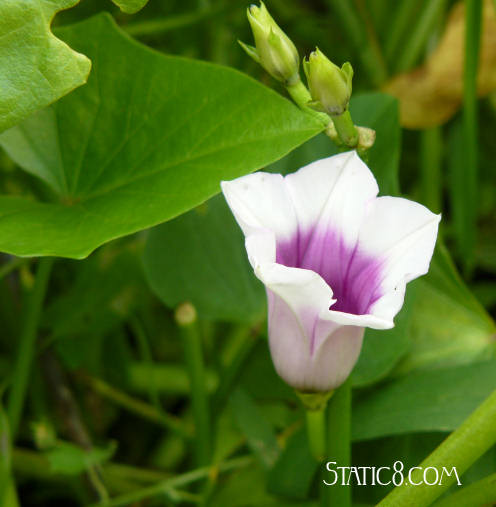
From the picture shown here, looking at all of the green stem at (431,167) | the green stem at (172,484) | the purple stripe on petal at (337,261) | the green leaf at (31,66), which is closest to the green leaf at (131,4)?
the green leaf at (31,66)

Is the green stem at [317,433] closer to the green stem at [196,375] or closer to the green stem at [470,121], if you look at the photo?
the green stem at [196,375]

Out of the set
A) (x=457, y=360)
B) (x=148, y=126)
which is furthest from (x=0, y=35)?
(x=457, y=360)

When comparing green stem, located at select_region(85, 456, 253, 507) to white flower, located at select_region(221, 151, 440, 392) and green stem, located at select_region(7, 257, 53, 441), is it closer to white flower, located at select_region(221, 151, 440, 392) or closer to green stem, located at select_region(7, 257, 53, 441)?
green stem, located at select_region(7, 257, 53, 441)

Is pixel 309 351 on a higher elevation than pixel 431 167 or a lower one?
higher

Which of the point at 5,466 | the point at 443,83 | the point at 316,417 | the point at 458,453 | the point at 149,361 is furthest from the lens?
the point at 443,83

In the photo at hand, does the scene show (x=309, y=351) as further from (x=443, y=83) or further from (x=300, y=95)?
(x=443, y=83)

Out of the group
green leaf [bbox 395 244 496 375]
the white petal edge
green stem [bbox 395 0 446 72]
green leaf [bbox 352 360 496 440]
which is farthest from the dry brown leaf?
the white petal edge

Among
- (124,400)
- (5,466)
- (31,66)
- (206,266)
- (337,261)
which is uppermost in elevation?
(31,66)

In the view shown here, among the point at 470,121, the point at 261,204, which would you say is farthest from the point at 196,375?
the point at 470,121
